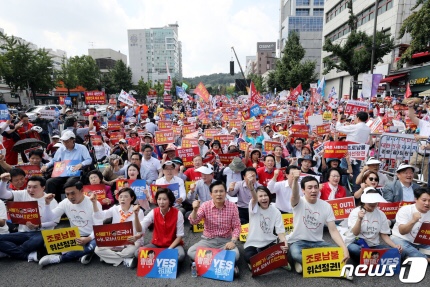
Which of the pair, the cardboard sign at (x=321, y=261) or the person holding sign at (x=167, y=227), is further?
the person holding sign at (x=167, y=227)

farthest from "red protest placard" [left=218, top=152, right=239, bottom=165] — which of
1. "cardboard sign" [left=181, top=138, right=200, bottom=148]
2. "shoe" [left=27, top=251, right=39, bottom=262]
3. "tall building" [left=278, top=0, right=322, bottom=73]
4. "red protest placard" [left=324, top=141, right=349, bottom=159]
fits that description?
"tall building" [left=278, top=0, right=322, bottom=73]

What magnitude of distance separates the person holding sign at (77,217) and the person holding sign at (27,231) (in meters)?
0.16

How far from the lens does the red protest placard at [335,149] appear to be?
658cm

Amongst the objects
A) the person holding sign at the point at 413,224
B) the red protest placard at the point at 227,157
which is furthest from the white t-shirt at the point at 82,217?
the person holding sign at the point at 413,224

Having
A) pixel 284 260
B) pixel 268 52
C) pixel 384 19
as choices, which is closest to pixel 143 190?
pixel 284 260

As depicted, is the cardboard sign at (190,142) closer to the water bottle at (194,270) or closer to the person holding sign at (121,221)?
the person holding sign at (121,221)

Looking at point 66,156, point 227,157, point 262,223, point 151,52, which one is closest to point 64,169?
point 66,156

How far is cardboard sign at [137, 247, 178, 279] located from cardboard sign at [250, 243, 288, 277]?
1133 mm

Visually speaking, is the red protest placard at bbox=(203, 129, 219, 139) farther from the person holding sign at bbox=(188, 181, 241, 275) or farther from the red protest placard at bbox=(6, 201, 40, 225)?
the red protest placard at bbox=(6, 201, 40, 225)

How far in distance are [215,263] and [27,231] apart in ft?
10.4

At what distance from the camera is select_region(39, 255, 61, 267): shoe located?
14.1ft

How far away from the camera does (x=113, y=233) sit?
13.7 feet

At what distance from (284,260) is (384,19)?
107 ft

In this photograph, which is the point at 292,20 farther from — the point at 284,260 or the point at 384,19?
the point at 284,260
